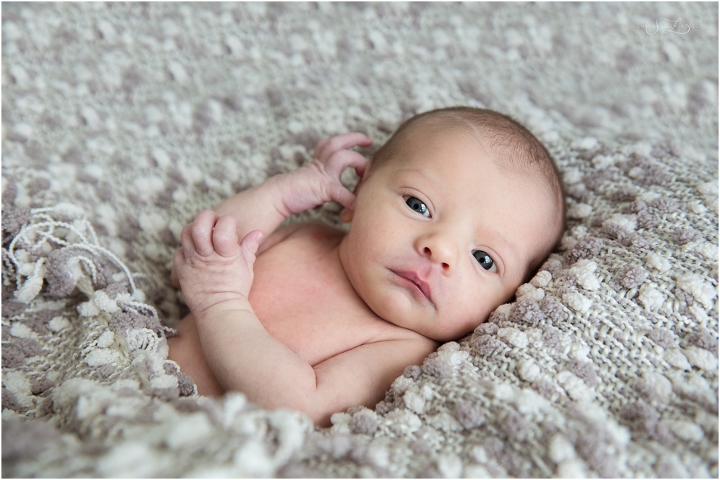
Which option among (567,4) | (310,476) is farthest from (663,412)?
(567,4)

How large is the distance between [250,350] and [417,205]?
445mm

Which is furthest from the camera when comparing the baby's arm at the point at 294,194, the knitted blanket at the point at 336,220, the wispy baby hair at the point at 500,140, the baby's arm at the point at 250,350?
the baby's arm at the point at 294,194

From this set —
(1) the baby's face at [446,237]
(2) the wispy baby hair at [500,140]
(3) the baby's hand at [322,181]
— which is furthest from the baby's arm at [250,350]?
(2) the wispy baby hair at [500,140]

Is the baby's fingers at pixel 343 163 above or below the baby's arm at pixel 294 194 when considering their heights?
above

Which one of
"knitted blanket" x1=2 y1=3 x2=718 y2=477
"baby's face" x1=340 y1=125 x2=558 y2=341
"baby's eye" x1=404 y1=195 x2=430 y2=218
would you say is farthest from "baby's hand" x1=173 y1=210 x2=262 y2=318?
"baby's eye" x1=404 y1=195 x2=430 y2=218

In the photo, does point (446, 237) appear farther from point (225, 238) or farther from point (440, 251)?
point (225, 238)

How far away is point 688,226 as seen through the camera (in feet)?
4.01

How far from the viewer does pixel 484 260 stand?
4.22 ft

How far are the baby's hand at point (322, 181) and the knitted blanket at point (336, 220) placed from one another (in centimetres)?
16

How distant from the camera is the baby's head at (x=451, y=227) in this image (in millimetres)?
1235

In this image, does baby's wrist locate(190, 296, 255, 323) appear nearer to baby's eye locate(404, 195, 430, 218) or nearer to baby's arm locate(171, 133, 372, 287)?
baby's arm locate(171, 133, 372, 287)

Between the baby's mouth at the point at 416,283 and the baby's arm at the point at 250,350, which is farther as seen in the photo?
the baby's mouth at the point at 416,283

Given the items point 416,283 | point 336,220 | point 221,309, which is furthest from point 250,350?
point 336,220

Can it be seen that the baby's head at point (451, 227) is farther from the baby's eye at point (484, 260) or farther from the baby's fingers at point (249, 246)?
the baby's fingers at point (249, 246)
